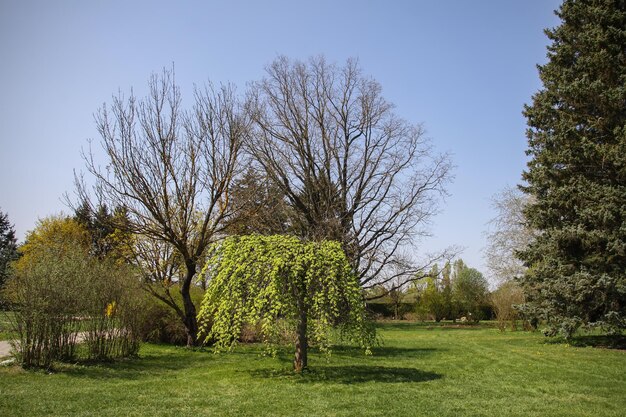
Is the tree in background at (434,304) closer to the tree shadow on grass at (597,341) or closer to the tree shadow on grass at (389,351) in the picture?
the tree shadow on grass at (597,341)

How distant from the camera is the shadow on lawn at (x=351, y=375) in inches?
352

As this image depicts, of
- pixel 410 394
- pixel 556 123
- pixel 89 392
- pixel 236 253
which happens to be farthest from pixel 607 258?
pixel 89 392

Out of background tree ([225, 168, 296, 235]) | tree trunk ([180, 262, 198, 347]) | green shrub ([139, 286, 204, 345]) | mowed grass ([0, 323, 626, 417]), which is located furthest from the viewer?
background tree ([225, 168, 296, 235])

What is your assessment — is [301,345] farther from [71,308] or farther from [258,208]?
[258,208]

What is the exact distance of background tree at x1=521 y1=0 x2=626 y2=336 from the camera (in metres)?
14.1

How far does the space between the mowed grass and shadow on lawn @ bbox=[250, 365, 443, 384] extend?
2 cm

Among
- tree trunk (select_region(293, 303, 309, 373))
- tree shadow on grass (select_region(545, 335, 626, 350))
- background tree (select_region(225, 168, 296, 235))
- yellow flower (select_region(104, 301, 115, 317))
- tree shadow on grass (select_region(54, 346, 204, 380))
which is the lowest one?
tree shadow on grass (select_region(545, 335, 626, 350))

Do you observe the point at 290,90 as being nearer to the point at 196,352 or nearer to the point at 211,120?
the point at 211,120

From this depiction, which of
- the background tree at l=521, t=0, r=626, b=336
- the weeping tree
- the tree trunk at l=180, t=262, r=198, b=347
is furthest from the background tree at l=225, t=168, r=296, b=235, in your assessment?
the background tree at l=521, t=0, r=626, b=336

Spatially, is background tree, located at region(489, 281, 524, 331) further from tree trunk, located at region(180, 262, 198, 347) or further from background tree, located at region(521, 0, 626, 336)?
tree trunk, located at region(180, 262, 198, 347)

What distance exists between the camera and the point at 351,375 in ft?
31.1

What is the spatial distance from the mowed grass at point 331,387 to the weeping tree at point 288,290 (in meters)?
0.97

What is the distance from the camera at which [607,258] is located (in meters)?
14.2

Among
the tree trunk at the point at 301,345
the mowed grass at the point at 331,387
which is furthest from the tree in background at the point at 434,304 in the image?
the tree trunk at the point at 301,345
